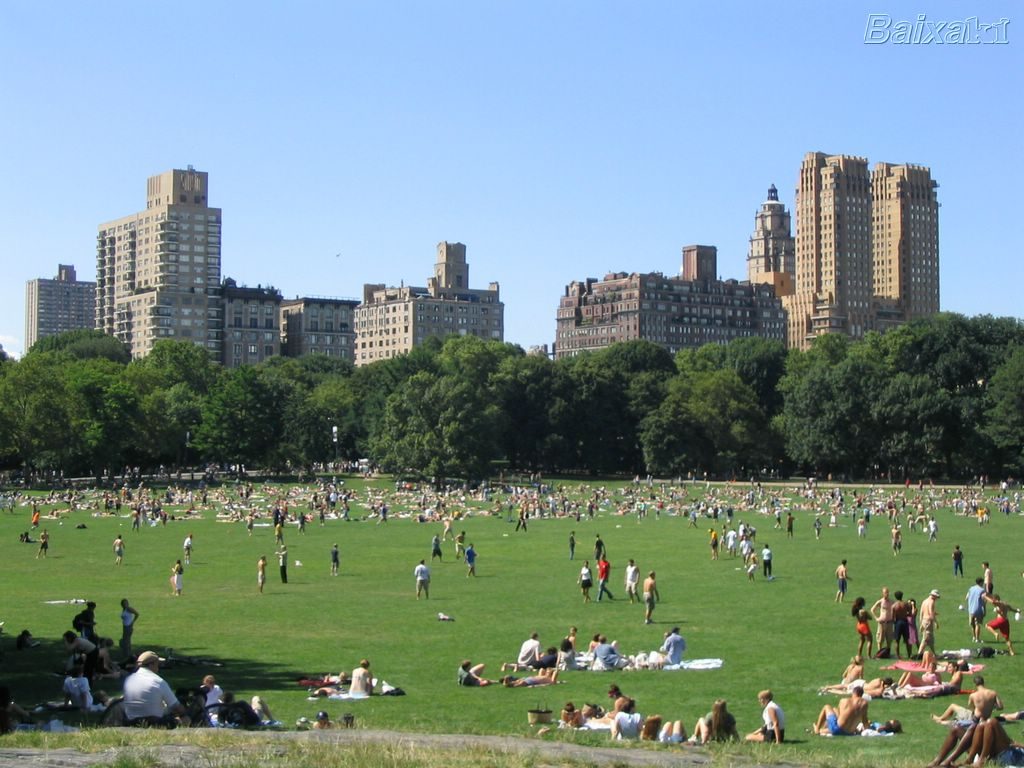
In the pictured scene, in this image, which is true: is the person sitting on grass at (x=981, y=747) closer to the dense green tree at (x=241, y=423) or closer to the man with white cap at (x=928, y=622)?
the man with white cap at (x=928, y=622)

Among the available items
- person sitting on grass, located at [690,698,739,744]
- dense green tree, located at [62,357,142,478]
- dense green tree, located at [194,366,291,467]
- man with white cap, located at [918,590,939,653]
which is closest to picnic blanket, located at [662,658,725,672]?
man with white cap, located at [918,590,939,653]

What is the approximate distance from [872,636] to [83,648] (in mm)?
14506

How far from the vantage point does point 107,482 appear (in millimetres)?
95625

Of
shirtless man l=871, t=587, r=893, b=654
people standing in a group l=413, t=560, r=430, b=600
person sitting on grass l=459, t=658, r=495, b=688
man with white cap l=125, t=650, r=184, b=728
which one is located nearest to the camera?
man with white cap l=125, t=650, r=184, b=728

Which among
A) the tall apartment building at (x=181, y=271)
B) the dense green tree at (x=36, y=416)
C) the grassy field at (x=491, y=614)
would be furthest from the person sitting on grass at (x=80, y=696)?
the tall apartment building at (x=181, y=271)

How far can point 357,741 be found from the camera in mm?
13805

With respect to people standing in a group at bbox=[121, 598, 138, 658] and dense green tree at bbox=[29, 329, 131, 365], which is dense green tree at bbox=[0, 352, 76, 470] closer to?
dense green tree at bbox=[29, 329, 131, 365]

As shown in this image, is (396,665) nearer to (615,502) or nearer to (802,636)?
(802,636)

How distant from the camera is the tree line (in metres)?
95.7

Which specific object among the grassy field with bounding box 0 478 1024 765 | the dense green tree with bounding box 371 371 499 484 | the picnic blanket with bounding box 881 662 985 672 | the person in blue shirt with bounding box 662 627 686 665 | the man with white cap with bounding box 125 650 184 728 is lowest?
the grassy field with bounding box 0 478 1024 765

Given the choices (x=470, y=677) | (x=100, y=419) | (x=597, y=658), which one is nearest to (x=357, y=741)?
(x=470, y=677)

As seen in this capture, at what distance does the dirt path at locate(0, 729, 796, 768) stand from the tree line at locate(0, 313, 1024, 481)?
80571mm

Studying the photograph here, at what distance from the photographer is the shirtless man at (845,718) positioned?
17.6 meters

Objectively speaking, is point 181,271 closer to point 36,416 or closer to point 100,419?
point 100,419
